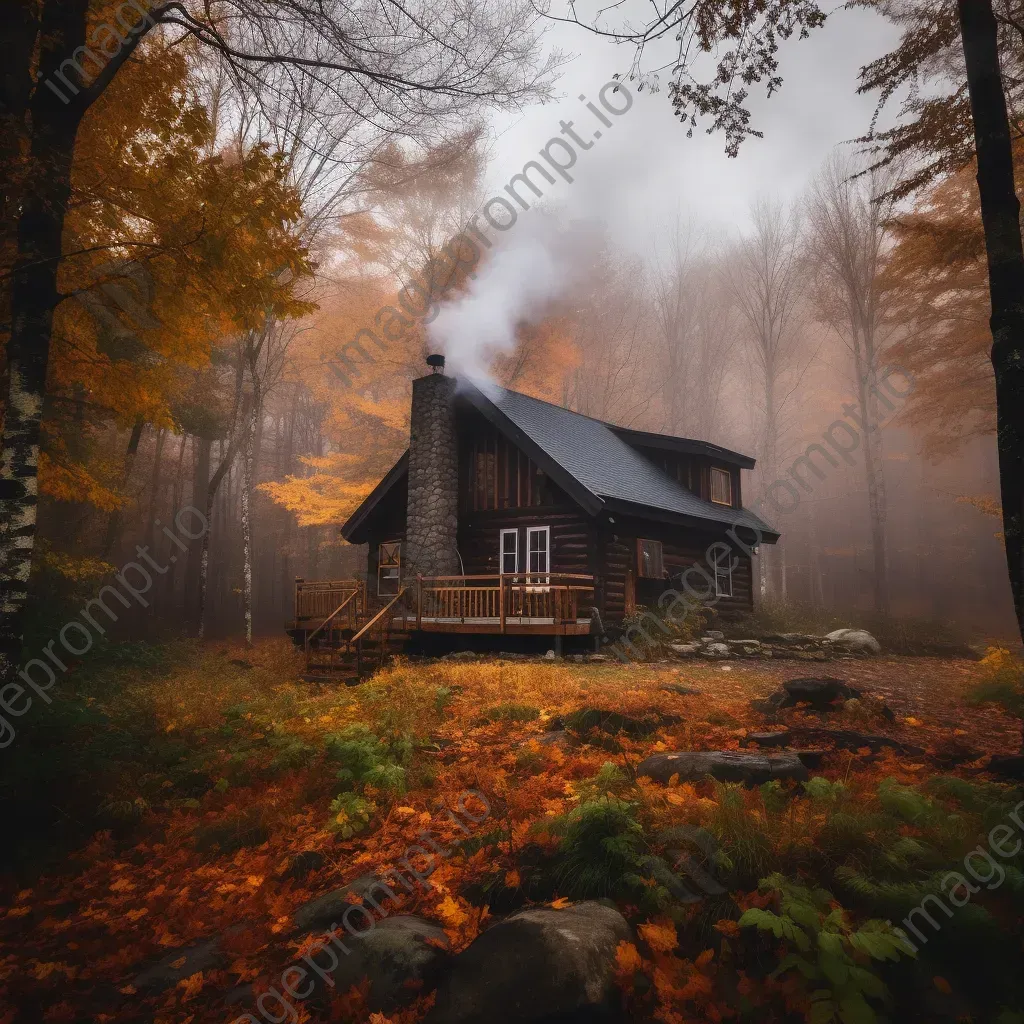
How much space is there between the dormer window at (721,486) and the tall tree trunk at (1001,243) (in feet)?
56.7

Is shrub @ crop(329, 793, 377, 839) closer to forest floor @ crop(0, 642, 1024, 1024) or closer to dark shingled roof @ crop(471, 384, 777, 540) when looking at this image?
forest floor @ crop(0, 642, 1024, 1024)

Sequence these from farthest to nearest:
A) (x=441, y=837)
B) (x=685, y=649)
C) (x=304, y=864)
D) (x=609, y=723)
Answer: (x=685, y=649)
(x=609, y=723)
(x=441, y=837)
(x=304, y=864)

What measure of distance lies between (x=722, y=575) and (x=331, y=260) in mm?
18101

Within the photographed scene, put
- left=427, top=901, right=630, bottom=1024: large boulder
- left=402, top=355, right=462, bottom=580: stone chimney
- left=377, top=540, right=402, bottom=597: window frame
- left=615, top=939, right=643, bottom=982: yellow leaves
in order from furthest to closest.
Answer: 1. left=377, top=540, right=402, bottom=597: window frame
2. left=402, top=355, right=462, bottom=580: stone chimney
3. left=615, top=939, right=643, bottom=982: yellow leaves
4. left=427, top=901, right=630, bottom=1024: large boulder

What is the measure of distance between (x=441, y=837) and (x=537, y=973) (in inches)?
78.9

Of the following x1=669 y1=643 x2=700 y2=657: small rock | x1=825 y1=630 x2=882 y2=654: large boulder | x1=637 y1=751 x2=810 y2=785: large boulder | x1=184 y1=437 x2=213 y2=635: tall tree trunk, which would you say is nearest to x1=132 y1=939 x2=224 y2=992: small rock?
x1=637 y1=751 x2=810 y2=785: large boulder

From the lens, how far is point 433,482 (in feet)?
56.7

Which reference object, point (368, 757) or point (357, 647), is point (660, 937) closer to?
point (368, 757)

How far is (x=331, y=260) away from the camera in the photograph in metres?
23.0

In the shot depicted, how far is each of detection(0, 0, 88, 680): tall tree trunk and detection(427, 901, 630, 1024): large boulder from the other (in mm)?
4671

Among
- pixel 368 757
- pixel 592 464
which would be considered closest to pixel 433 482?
pixel 592 464

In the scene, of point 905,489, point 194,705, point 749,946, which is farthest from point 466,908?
point 905,489

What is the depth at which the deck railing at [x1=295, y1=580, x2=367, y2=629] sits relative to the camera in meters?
16.5

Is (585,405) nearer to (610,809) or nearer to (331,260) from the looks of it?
(331,260)
